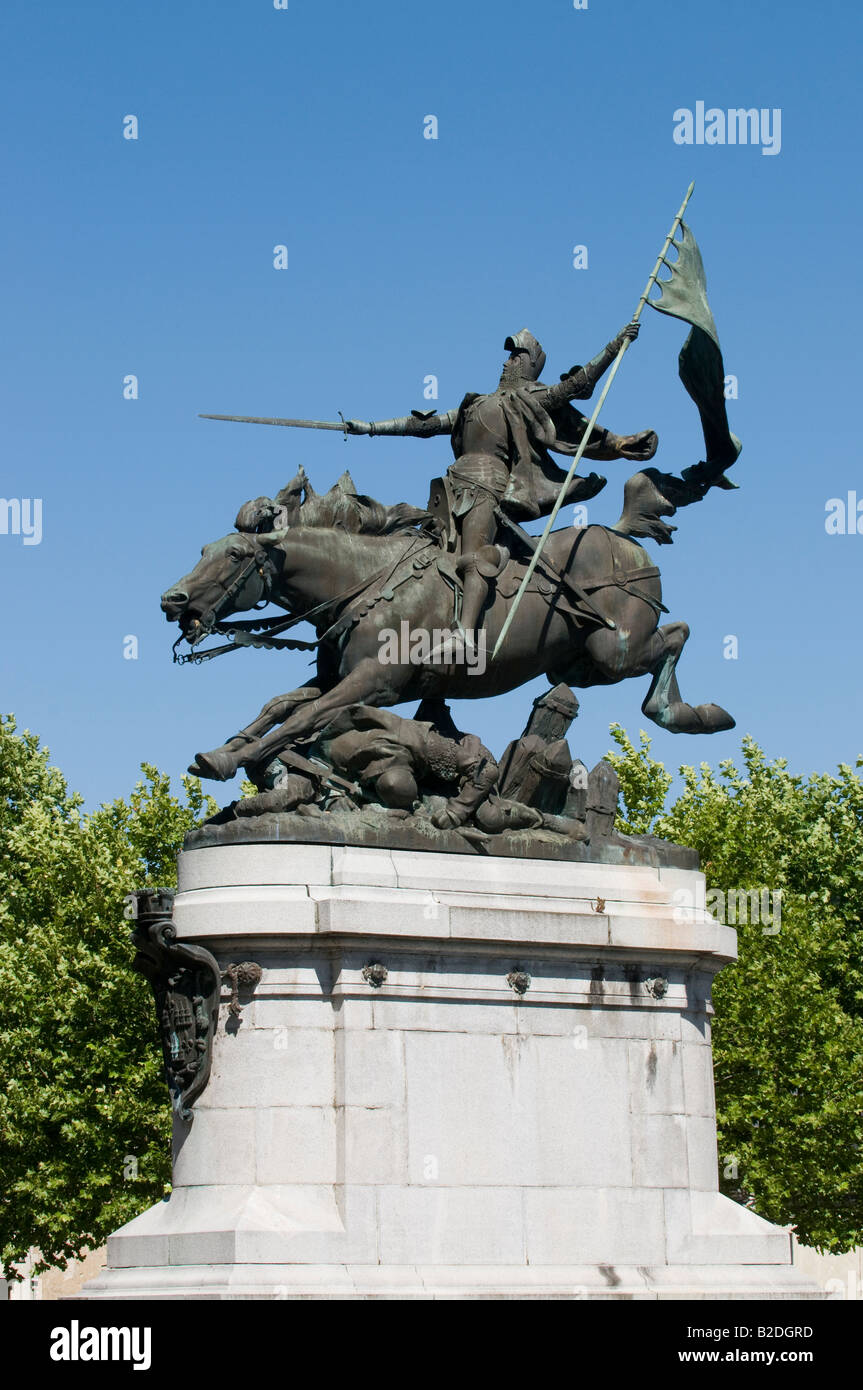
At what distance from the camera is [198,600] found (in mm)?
18359

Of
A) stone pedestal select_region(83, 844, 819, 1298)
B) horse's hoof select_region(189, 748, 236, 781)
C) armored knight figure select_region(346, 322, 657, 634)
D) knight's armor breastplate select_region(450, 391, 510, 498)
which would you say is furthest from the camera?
knight's armor breastplate select_region(450, 391, 510, 498)

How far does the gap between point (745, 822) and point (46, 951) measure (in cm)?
1331

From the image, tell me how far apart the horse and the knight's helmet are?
182cm

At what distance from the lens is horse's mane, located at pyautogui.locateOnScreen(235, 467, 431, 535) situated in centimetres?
1877

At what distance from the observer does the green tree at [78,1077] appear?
31703 mm

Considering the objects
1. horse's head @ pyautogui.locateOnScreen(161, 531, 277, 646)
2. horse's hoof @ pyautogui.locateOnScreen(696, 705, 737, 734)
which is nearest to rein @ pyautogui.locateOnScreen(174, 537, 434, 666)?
horse's head @ pyautogui.locateOnScreen(161, 531, 277, 646)

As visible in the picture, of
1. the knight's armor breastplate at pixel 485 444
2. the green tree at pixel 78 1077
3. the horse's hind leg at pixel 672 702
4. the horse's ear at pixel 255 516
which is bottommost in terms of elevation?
the green tree at pixel 78 1077

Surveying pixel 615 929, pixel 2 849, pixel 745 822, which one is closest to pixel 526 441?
pixel 615 929

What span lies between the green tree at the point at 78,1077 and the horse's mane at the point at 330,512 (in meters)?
14.1

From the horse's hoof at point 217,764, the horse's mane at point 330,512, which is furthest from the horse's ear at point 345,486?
the horse's hoof at point 217,764

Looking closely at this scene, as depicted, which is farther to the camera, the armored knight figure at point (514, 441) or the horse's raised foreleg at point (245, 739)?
→ the armored knight figure at point (514, 441)

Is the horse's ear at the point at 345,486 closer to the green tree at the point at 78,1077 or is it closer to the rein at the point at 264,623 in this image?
the rein at the point at 264,623

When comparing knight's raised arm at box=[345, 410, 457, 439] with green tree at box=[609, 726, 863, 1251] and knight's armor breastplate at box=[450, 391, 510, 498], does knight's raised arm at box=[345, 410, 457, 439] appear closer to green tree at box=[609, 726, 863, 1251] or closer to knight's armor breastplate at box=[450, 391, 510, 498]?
knight's armor breastplate at box=[450, 391, 510, 498]

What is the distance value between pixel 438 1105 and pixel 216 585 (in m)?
5.27
